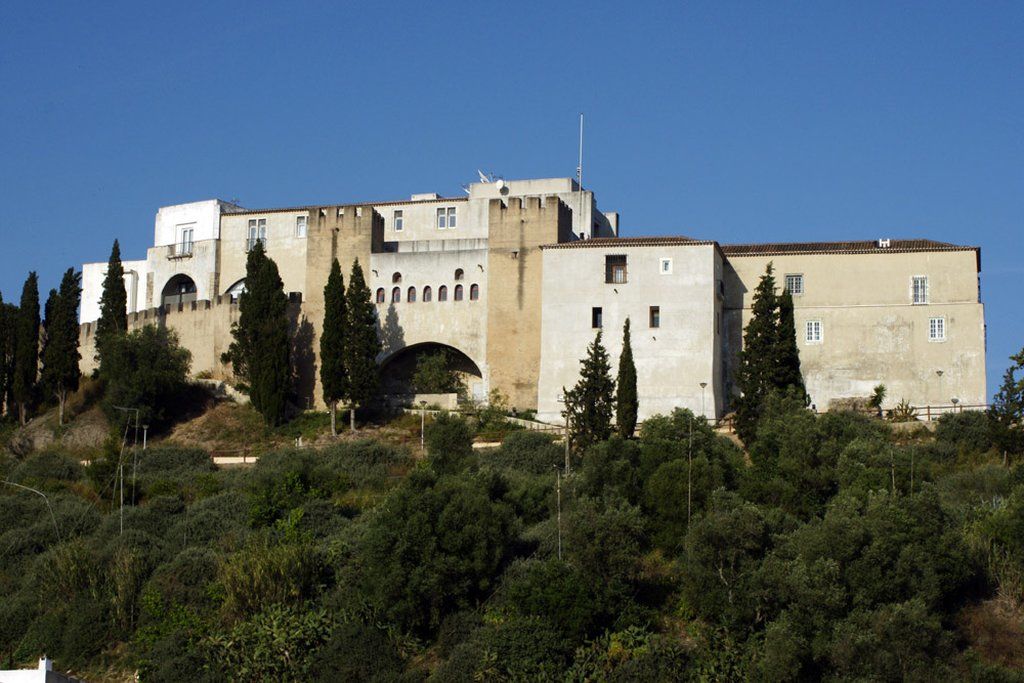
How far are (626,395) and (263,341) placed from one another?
12.7 m

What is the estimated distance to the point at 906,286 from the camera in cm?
5019

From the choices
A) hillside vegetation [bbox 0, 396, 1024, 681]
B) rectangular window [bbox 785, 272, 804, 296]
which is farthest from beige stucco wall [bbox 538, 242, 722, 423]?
hillside vegetation [bbox 0, 396, 1024, 681]

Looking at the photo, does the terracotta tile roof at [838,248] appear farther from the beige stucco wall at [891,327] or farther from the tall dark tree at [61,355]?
the tall dark tree at [61,355]

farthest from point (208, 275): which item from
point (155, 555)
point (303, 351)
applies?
point (155, 555)

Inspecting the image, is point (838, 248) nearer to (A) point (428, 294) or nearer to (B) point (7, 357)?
(A) point (428, 294)

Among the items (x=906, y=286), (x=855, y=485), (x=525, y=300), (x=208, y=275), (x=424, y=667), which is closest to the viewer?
(x=424, y=667)

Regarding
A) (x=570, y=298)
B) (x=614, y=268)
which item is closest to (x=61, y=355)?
(x=570, y=298)

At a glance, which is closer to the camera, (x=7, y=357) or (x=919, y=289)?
(x=919, y=289)

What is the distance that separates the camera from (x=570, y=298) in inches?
2014

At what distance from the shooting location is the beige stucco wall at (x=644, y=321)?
49.7 m

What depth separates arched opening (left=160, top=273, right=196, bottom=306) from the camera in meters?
62.1

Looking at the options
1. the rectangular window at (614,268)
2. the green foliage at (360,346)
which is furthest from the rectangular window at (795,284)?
the green foliage at (360,346)

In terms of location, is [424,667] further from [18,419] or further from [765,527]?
[18,419]

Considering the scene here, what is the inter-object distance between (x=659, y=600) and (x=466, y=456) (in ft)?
32.2
